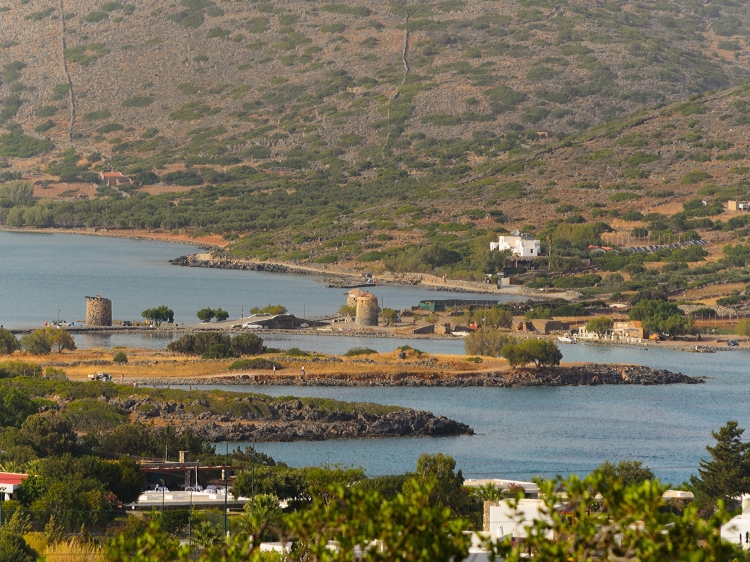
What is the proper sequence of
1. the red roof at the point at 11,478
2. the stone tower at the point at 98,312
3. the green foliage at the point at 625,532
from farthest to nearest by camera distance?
the stone tower at the point at 98,312
the red roof at the point at 11,478
the green foliage at the point at 625,532

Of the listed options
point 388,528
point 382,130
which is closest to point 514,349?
point 388,528

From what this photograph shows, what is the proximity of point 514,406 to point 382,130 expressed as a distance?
121102mm

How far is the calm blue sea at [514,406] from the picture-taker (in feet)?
123

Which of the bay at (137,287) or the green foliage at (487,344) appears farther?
the bay at (137,287)

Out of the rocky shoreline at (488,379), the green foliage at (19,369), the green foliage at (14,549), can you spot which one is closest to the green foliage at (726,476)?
the green foliage at (14,549)

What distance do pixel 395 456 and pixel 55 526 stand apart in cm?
1566

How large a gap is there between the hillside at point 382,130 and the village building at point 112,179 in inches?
68.7

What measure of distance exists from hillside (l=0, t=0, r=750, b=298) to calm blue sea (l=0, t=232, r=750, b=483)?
26.2 meters

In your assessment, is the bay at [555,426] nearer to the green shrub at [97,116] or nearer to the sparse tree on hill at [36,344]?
the sparse tree on hill at [36,344]

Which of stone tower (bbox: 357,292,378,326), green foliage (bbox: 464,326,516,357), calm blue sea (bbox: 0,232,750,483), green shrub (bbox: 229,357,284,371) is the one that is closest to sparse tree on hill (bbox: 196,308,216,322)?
calm blue sea (bbox: 0,232,750,483)

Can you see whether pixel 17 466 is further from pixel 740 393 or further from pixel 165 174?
pixel 165 174

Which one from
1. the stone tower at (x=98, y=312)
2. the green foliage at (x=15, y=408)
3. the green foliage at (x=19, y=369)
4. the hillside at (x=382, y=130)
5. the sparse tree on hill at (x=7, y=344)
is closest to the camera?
the green foliage at (x=15, y=408)

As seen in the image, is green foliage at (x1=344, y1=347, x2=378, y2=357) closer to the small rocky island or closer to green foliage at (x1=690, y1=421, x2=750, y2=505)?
the small rocky island

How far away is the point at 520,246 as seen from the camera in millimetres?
103938
